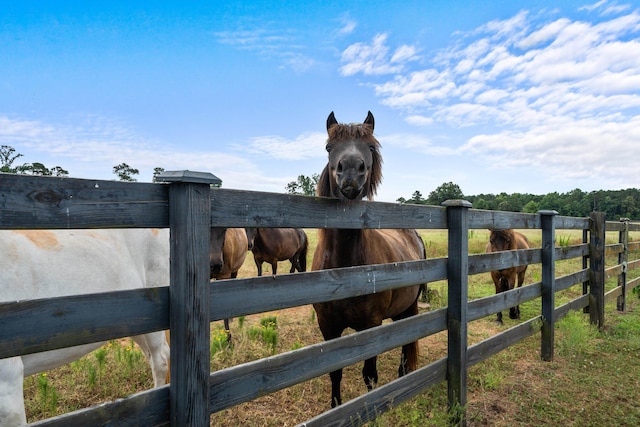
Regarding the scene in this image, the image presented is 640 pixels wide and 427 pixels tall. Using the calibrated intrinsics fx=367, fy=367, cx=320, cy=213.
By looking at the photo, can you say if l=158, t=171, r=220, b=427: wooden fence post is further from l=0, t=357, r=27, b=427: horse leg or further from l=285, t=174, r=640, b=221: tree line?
l=285, t=174, r=640, b=221: tree line

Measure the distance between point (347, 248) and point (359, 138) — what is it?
86 cm

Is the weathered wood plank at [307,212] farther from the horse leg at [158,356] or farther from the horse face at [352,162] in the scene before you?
the horse leg at [158,356]

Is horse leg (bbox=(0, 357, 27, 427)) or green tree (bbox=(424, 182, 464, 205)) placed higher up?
green tree (bbox=(424, 182, 464, 205))

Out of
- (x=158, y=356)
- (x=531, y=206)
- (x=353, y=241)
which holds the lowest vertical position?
(x=158, y=356)

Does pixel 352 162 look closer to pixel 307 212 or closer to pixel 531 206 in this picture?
pixel 307 212

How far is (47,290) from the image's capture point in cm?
212

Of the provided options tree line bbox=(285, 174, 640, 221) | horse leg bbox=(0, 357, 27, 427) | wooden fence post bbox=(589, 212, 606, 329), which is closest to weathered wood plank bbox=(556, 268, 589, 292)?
wooden fence post bbox=(589, 212, 606, 329)

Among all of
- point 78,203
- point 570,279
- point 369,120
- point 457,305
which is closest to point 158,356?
point 78,203

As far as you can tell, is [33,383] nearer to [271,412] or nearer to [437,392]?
[271,412]

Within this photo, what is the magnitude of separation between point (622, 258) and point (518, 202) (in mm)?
99415

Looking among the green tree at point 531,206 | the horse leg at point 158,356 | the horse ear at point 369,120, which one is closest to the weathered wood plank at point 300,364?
the horse leg at point 158,356

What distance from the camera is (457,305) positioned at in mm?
3053

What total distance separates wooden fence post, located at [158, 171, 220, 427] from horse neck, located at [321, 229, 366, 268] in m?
1.51

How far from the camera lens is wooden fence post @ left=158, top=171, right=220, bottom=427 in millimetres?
1486
